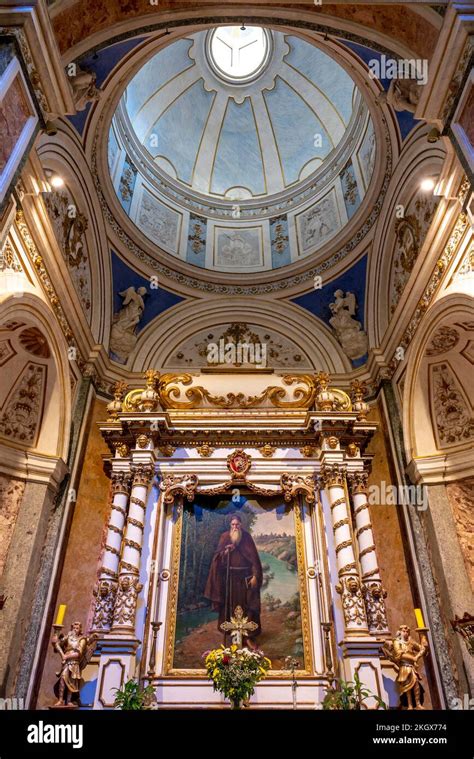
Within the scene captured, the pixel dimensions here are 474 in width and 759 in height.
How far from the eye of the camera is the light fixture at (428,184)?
9.55 m

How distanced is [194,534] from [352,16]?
28.4 ft

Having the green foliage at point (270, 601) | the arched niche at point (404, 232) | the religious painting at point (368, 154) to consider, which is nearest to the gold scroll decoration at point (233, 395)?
the arched niche at point (404, 232)

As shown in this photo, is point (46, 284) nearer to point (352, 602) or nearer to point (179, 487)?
point (179, 487)

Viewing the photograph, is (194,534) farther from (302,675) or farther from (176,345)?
(176,345)

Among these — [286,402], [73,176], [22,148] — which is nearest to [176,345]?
[286,402]

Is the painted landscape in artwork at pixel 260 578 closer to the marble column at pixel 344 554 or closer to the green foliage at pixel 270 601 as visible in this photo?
the green foliage at pixel 270 601

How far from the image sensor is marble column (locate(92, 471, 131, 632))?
8.59m

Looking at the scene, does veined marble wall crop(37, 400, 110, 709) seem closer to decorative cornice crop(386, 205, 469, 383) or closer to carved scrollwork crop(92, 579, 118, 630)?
carved scrollwork crop(92, 579, 118, 630)

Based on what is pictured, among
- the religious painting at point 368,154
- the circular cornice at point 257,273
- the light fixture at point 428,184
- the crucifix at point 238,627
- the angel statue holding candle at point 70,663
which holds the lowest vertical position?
→ the angel statue holding candle at point 70,663

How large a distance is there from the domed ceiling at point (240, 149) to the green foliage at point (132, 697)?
10.2 meters

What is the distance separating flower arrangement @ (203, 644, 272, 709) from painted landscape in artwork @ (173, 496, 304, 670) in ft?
3.28

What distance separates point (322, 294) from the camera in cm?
1361

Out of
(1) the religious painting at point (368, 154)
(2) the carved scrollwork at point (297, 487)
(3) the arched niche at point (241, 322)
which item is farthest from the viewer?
(3) the arched niche at point (241, 322)

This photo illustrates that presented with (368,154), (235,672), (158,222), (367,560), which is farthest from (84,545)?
(368,154)
